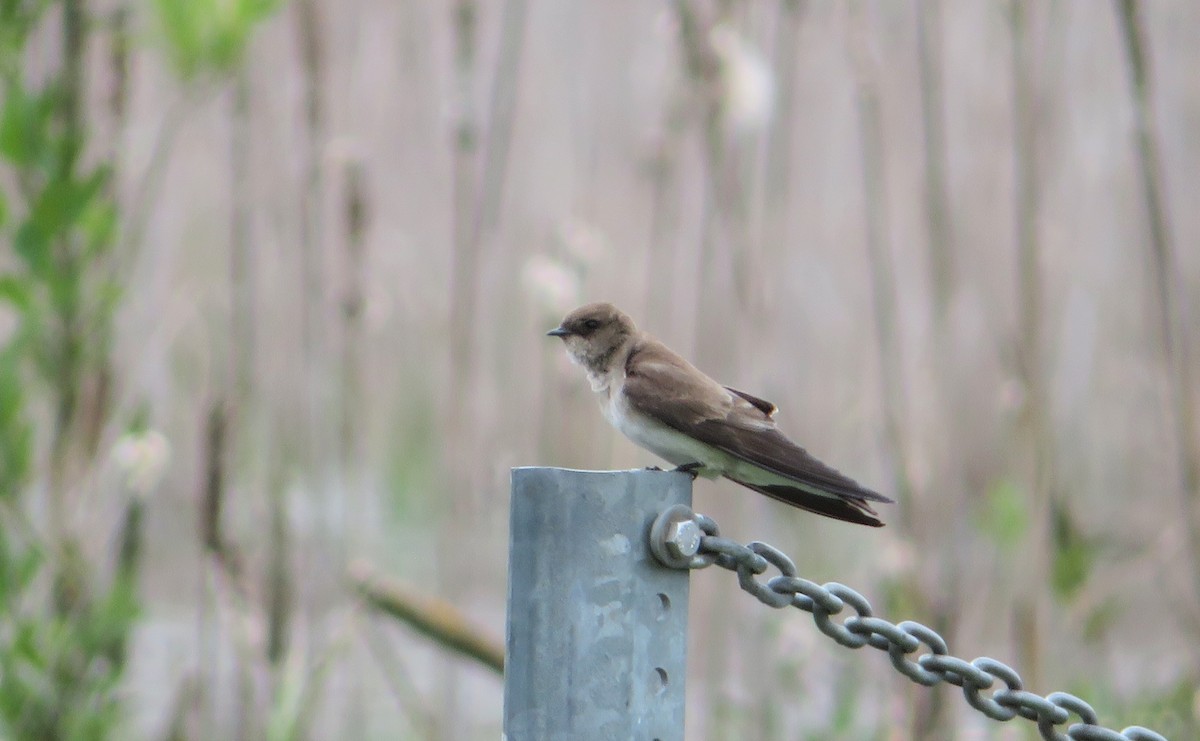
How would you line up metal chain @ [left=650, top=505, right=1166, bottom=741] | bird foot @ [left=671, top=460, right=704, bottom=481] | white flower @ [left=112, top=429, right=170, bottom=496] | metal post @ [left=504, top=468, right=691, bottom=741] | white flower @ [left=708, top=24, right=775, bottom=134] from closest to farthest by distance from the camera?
metal post @ [left=504, top=468, right=691, bottom=741], metal chain @ [left=650, top=505, right=1166, bottom=741], bird foot @ [left=671, top=460, right=704, bottom=481], white flower @ [left=112, top=429, right=170, bottom=496], white flower @ [left=708, top=24, right=775, bottom=134]

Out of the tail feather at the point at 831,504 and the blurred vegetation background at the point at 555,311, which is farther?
the blurred vegetation background at the point at 555,311

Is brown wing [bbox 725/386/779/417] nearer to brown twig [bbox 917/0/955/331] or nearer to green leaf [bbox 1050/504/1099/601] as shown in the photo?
brown twig [bbox 917/0/955/331]

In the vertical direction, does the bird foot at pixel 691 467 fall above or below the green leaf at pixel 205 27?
below

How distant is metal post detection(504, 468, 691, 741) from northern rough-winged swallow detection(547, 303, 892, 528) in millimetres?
356

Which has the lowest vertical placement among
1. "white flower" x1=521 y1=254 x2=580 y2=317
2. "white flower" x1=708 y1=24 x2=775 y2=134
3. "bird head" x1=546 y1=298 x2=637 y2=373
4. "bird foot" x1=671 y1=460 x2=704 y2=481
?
"bird foot" x1=671 y1=460 x2=704 y2=481

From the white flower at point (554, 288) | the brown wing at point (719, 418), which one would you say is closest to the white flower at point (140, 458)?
the white flower at point (554, 288)

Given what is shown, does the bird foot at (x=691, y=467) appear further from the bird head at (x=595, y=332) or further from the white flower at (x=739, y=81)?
the white flower at (x=739, y=81)

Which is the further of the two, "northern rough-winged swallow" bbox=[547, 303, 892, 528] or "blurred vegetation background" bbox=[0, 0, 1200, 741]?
"blurred vegetation background" bbox=[0, 0, 1200, 741]

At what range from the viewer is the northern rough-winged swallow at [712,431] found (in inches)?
64.6

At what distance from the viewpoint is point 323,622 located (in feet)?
9.99

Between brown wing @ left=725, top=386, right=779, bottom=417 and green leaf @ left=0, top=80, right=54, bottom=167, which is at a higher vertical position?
green leaf @ left=0, top=80, right=54, bottom=167

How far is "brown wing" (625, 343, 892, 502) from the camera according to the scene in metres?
1.62

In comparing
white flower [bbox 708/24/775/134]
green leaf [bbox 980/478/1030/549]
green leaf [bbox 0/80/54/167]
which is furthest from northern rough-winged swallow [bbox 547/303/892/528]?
green leaf [bbox 980/478/1030/549]

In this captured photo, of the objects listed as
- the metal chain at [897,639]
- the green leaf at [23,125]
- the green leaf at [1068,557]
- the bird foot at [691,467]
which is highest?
the green leaf at [23,125]
